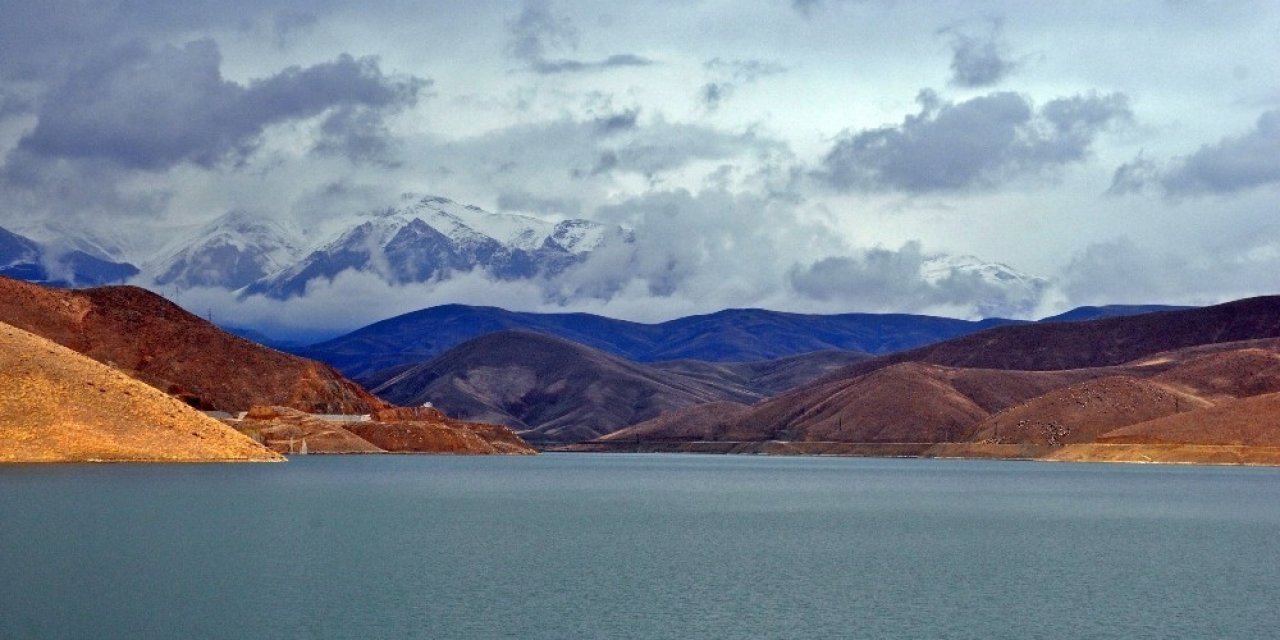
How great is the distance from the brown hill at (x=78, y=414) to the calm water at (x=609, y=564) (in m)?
13.5

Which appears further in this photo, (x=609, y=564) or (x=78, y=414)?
(x=78, y=414)

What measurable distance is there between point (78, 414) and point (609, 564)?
8530cm

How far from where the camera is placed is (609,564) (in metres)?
64.4

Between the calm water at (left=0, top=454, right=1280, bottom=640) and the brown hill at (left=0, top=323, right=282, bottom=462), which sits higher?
the brown hill at (left=0, top=323, right=282, bottom=462)

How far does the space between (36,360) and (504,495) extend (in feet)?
152

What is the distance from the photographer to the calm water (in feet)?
157

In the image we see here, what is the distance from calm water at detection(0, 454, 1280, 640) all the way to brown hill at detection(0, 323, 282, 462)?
532 inches

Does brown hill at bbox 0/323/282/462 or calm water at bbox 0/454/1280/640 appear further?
brown hill at bbox 0/323/282/462

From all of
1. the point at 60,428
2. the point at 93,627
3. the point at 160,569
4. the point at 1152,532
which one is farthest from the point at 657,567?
the point at 60,428

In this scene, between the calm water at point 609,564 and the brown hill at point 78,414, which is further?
the brown hill at point 78,414

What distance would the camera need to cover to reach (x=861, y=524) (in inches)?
3499

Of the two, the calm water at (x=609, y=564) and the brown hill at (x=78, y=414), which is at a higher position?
the brown hill at (x=78, y=414)

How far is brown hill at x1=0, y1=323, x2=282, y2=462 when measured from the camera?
429ft

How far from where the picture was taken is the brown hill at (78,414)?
13075 cm
